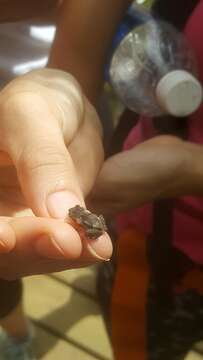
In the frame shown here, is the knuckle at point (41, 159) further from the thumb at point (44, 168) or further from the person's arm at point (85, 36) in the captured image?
the person's arm at point (85, 36)

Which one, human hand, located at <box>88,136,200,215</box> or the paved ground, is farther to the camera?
the paved ground

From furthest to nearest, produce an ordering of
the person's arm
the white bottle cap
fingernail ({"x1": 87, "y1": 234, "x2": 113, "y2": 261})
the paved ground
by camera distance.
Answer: the paved ground
the person's arm
the white bottle cap
fingernail ({"x1": 87, "y1": 234, "x2": 113, "y2": 261})

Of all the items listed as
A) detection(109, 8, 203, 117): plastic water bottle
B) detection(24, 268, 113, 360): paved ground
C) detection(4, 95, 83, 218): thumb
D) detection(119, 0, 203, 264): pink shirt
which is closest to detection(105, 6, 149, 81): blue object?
detection(109, 8, 203, 117): plastic water bottle

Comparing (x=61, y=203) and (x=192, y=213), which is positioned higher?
(x=61, y=203)

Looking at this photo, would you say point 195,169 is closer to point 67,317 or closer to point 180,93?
point 180,93

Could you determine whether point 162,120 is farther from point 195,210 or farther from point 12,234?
point 12,234

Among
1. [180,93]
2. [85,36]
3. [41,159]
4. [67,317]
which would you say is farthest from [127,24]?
[67,317]

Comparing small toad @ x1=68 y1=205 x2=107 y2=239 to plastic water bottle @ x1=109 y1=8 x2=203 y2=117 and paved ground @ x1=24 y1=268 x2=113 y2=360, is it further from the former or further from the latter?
paved ground @ x1=24 y1=268 x2=113 y2=360

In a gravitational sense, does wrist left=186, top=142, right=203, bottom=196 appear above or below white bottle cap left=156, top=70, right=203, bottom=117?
below
